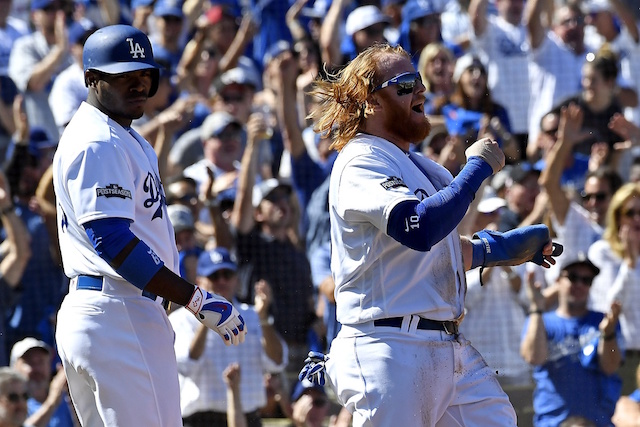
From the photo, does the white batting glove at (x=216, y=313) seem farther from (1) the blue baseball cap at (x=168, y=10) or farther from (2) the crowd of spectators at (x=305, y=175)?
(1) the blue baseball cap at (x=168, y=10)

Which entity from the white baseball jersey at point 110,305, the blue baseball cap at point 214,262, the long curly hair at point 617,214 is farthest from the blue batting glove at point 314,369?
the long curly hair at point 617,214

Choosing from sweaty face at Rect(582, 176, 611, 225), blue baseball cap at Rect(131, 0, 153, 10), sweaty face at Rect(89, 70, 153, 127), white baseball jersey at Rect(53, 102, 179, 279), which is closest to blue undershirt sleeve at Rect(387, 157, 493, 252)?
white baseball jersey at Rect(53, 102, 179, 279)

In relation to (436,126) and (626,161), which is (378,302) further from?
(626,161)

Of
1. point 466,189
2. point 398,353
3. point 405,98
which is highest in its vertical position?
point 405,98

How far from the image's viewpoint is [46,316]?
7027 millimetres

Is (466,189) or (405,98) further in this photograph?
(405,98)

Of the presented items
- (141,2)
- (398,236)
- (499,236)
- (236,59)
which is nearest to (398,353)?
(398,236)

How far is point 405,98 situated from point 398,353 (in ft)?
2.79

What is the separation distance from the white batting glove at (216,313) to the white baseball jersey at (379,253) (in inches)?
14.1

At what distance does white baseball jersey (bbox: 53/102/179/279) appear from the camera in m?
3.64

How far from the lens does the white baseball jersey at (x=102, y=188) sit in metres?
3.64

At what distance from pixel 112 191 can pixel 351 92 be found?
2.85 ft

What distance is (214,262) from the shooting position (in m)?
6.45

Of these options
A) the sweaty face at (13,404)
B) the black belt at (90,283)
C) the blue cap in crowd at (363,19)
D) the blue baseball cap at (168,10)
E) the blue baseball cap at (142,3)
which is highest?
the blue baseball cap at (142,3)
